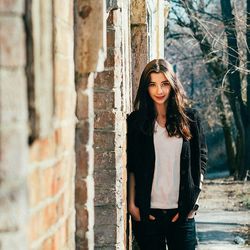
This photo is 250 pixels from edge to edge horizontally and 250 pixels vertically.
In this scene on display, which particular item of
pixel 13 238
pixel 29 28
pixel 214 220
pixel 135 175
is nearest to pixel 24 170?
pixel 13 238

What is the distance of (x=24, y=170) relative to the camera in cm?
190

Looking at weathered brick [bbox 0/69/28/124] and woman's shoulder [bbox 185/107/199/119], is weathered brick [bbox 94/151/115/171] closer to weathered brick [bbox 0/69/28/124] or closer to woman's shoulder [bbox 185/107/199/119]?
woman's shoulder [bbox 185/107/199/119]

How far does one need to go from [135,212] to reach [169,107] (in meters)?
0.73

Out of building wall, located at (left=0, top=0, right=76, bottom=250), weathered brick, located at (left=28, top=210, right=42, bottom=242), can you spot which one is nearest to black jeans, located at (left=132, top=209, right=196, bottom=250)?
building wall, located at (left=0, top=0, right=76, bottom=250)

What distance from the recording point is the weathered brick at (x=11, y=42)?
1.87 metres

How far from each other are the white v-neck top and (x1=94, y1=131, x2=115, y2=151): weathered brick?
388mm

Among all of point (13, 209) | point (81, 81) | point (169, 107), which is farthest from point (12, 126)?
point (169, 107)

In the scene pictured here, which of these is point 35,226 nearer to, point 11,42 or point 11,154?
point 11,154

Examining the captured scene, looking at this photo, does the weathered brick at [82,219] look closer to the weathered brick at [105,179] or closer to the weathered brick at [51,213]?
the weathered brick at [51,213]

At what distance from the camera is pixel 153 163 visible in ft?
16.3

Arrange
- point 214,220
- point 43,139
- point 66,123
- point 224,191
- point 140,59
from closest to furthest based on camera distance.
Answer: point 43,139 < point 66,123 < point 140,59 < point 214,220 < point 224,191

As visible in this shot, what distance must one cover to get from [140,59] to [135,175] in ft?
7.83

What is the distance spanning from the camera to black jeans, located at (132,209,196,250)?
5020 mm

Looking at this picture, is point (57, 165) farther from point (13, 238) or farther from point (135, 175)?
point (135, 175)
